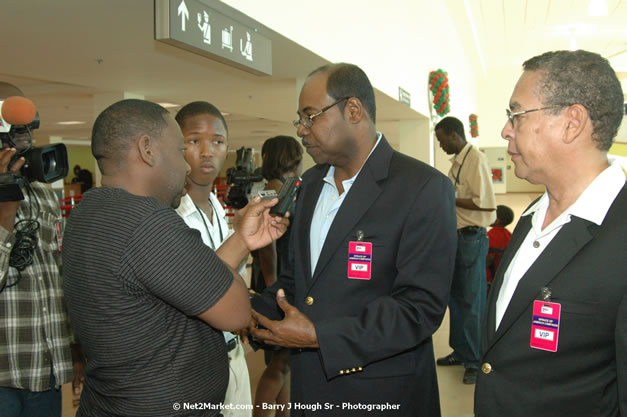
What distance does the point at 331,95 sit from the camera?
1713 mm

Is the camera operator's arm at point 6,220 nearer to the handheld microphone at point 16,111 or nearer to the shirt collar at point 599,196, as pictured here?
the handheld microphone at point 16,111

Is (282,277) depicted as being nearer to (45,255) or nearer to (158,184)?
(158,184)

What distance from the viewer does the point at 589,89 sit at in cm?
125

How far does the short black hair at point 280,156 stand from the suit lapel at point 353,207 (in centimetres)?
166

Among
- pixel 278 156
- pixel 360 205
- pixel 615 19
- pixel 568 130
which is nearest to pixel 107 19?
pixel 278 156

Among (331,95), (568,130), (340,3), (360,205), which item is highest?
(340,3)

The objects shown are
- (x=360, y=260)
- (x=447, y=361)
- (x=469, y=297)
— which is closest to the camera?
(x=360, y=260)

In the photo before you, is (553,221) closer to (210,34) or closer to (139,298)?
(139,298)

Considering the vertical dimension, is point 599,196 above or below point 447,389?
above

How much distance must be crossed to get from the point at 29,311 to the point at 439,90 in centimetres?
862

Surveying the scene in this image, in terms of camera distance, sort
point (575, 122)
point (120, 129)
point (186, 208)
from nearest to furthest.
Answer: point (575, 122), point (120, 129), point (186, 208)

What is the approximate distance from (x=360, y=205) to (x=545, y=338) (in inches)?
26.5

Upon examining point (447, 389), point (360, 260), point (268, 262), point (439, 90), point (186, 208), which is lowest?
point (447, 389)

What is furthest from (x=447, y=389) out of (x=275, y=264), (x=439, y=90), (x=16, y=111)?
(x=439, y=90)
